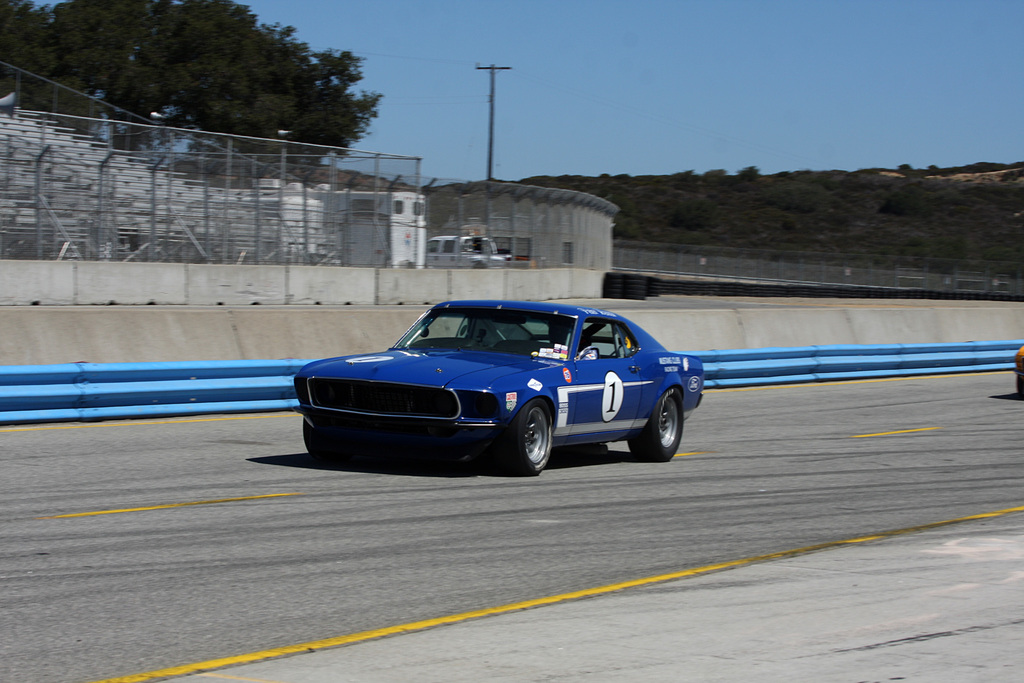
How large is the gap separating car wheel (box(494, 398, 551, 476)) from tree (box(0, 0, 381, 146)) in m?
47.8

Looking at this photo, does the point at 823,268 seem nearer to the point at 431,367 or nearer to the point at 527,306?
the point at 527,306

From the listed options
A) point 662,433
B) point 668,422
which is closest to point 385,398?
point 662,433

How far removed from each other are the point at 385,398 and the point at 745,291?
125 feet

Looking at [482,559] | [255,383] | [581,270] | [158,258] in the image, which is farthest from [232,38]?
[482,559]

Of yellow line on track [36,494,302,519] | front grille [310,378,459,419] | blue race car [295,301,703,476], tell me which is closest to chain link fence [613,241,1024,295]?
blue race car [295,301,703,476]

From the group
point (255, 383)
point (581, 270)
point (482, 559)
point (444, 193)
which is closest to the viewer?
point (482, 559)

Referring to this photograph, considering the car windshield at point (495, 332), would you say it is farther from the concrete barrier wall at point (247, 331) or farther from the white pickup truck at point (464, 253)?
the white pickup truck at point (464, 253)

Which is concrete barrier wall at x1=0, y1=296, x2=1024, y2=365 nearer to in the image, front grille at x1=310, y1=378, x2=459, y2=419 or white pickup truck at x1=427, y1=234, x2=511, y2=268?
front grille at x1=310, y1=378, x2=459, y2=419

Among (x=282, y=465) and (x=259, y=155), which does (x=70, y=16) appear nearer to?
(x=259, y=155)

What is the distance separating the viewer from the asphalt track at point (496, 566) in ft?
15.5

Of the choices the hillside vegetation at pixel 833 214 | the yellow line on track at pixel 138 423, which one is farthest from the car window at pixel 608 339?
the hillside vegetation at pixel 833 214

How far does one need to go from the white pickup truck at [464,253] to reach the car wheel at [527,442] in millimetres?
17913

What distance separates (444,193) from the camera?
2711cm

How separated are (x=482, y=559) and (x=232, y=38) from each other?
5271cm
